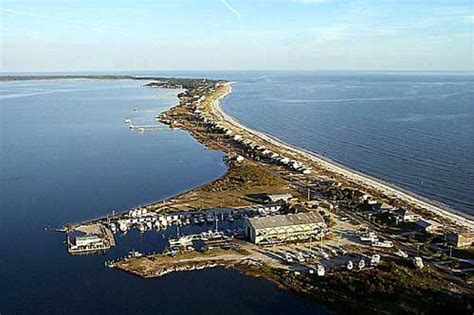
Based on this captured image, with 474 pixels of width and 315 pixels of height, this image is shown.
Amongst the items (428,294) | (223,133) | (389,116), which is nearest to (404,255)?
(428,294)

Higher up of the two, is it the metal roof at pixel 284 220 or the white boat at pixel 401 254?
the metal roof at pixel 284 220

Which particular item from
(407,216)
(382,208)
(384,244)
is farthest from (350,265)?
(382,208)

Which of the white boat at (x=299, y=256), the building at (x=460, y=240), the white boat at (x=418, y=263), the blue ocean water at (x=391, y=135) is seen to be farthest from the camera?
the blue ocean water at (x=391, y=135)

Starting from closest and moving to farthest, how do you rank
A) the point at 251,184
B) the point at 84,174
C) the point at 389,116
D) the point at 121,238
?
1. the point at 121,238
2. the point at 251,184
3. the point at 84,174
4. the point at 389,116

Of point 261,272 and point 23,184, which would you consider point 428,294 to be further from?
point 23,184

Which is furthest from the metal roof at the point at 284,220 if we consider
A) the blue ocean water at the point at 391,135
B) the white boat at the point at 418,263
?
the blue ocean water at the point at 391,135

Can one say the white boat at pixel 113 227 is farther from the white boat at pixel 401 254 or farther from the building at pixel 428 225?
the building at pixel 428 225
